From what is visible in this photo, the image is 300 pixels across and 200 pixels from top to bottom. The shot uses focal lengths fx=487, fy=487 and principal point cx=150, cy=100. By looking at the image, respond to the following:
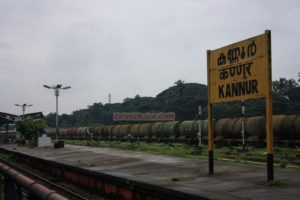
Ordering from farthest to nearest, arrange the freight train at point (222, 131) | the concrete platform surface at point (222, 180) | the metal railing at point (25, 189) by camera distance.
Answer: the freight train at point (222, 131)
the concrete platform surface at point (222, 180)
the metal railing at point (25, 189)

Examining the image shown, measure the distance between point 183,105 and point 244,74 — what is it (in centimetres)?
8972

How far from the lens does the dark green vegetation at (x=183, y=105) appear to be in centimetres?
6694

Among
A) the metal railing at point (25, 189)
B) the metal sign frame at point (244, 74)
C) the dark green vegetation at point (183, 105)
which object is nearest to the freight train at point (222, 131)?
the metal sign frame at point (244, 74)

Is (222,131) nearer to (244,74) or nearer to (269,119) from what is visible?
(244,74)

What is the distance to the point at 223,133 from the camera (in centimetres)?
3497

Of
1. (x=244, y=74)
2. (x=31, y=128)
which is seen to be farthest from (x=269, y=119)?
(x=31, y=128)

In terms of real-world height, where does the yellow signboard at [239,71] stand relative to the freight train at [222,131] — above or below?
above

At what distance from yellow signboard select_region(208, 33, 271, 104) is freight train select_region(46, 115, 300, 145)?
16940 millimetres

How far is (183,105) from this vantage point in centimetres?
10025

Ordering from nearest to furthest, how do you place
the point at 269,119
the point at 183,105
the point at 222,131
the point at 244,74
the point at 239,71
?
the point at 269,119, the point at 244,74, the point at 239,71, the point at 222,131, the point at 183,105

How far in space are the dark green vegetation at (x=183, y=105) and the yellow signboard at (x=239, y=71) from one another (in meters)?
51.8

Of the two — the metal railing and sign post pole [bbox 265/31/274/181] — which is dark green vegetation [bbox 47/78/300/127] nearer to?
sign post pole [bbox 265/31/274/181]

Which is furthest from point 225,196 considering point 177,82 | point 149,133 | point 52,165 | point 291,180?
point 177,82

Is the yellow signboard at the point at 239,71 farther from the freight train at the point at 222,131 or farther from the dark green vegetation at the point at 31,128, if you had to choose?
the dark green vegetation at the point at 31,128
